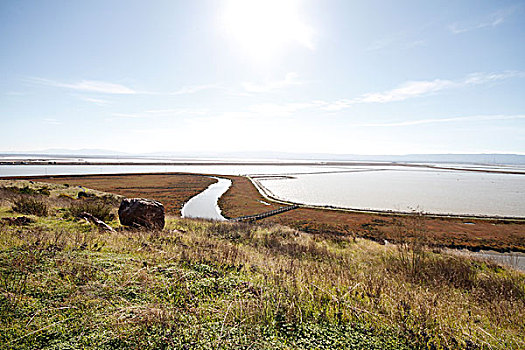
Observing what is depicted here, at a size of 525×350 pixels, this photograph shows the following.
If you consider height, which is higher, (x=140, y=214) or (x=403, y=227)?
(x=140, y=214)

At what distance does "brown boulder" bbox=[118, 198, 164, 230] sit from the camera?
13.1 m

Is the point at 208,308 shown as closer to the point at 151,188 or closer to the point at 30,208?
the point at 30,208

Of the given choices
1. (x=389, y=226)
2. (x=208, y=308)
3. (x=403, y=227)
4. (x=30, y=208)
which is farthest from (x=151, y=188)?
(x=208, y=308)

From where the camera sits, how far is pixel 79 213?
13.5 metres

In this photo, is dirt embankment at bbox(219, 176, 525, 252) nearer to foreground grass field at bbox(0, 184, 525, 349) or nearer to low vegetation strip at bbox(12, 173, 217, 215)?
low vegetation strip at bbox(12, 173, 217, 215)

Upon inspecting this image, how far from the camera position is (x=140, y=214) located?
13211 millimetres

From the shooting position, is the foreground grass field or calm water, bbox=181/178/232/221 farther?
calm water, bbox=181/178/232/221

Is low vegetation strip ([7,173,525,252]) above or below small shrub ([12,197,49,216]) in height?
below

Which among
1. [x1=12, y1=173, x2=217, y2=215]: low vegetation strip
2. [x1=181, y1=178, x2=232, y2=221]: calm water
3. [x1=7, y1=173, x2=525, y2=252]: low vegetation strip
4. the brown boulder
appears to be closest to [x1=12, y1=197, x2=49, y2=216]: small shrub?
the brown boulder

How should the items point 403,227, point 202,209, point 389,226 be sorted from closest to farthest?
point 389,226 < point 403,227 < point 202,209

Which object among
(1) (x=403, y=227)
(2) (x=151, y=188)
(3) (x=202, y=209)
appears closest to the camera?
(1) (x=403, y=227)

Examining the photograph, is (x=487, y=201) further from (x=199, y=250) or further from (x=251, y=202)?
(x=199, y=250)

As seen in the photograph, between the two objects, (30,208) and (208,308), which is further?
(30,208)

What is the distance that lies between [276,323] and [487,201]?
225ft
